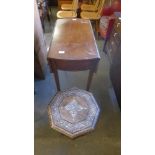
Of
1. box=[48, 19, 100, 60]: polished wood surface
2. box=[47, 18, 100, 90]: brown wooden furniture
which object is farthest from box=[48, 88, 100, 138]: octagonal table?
box=[48, 19, 100, 60]: polished wood surface

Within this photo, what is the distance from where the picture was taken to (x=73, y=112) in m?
2.06

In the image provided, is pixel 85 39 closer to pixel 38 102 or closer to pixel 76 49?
pixel 76 49

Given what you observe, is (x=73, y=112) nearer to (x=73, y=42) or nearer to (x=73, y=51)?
(x=73, y=51)

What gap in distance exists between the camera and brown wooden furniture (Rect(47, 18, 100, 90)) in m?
1.99

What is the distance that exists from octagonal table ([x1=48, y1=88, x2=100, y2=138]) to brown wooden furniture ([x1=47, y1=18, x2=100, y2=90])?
16 cm

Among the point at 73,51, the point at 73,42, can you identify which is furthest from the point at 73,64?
the point at 73,42

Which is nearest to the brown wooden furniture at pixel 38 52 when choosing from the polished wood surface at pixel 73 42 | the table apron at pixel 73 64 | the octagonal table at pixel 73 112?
the polished wood surface at pixel 73 42

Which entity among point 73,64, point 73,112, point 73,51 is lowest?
point 73,112

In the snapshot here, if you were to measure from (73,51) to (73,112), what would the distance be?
0.64m

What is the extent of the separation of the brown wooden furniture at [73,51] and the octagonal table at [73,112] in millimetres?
163

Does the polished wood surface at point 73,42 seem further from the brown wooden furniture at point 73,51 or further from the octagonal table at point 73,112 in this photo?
the octagonal table at point 73,112

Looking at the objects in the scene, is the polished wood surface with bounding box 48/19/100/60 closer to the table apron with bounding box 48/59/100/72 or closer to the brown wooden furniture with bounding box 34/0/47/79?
the table apron with bounding box 48/59/100/72

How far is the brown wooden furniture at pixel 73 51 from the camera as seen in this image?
1987 millimetres
